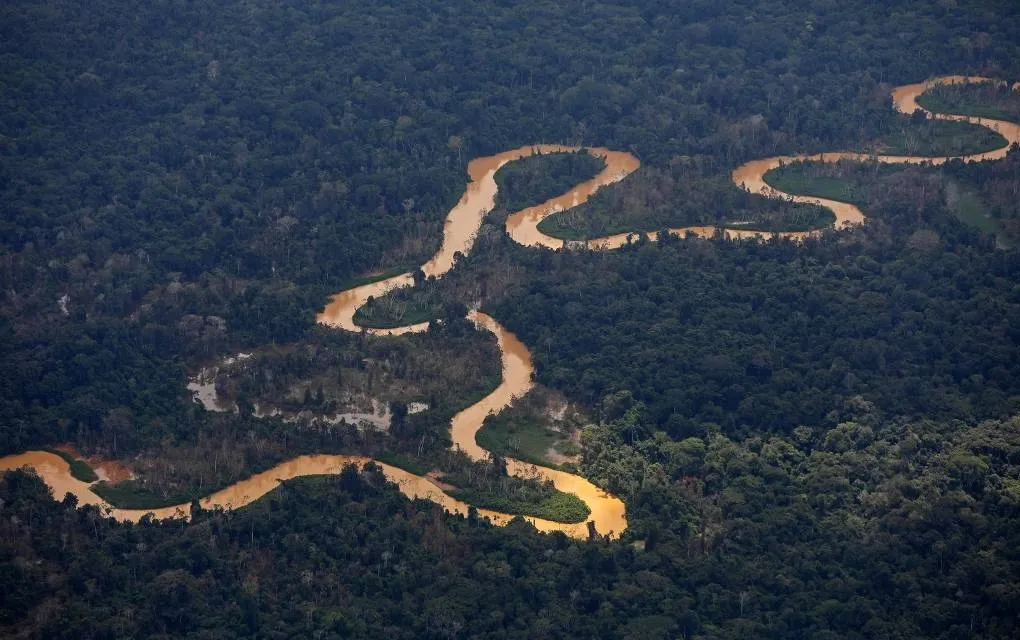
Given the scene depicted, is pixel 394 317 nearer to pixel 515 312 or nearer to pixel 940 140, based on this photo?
pixel 515 312

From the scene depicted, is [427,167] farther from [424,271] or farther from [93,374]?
[93,374]

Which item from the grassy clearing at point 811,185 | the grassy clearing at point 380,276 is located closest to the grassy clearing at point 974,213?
the grassy clearing at point 811,185

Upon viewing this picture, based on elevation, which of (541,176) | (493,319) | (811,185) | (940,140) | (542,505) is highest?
(940,140)

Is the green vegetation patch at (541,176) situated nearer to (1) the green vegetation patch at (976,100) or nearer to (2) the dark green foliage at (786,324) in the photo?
(2) the dark green foliage at (786,324)

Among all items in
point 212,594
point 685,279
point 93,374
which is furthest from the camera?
point 685,279

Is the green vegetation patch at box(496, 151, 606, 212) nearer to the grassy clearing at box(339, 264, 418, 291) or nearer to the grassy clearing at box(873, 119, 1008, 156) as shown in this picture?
the grassy clearing at box(339, 264, 418, 291)

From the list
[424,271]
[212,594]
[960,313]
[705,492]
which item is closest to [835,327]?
[960,313]

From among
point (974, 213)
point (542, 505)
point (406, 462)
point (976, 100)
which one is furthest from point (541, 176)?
point (542, 505)
